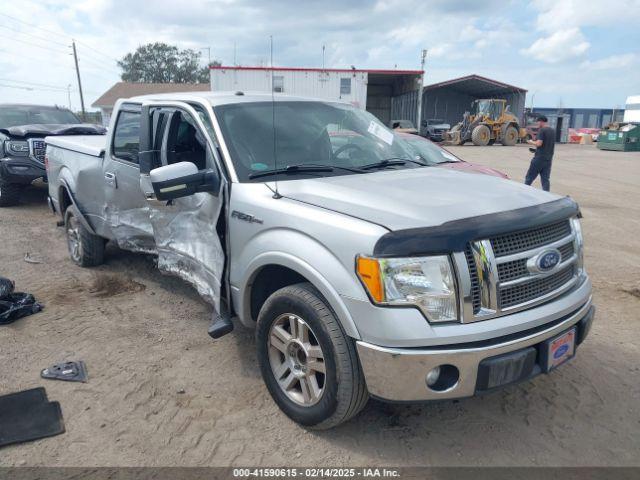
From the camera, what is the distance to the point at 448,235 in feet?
7.70

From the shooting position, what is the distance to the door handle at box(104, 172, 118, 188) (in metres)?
4.71

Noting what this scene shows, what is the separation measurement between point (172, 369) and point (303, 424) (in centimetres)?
124

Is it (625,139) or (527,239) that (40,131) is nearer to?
(527,239)

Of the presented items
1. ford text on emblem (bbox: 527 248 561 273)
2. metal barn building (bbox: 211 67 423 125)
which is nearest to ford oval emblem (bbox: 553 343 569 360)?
ford text on emblem (bbox: 527 248 561 273)

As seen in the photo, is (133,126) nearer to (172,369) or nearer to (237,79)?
(172,369)

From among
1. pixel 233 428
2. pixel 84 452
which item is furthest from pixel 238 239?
pixel 84 452

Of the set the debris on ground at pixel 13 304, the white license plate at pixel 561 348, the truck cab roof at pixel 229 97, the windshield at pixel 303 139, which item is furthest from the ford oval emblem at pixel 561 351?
the debris on ground at pixel 13 304

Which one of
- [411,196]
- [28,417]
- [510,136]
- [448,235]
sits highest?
[411,196]

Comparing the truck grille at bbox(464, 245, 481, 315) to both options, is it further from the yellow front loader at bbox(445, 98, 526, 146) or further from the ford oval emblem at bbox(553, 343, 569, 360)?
the yellow front loader at bbox(445, 98, 526, 146)

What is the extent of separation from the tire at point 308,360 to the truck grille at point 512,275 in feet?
2.16

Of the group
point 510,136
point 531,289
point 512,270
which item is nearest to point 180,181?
point 512,270

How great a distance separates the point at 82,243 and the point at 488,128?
29.2 meters

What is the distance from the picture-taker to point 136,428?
9.56 ft

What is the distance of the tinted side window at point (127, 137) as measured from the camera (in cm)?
450
